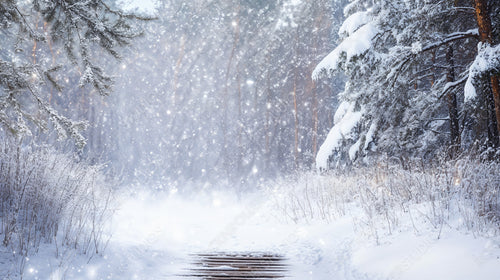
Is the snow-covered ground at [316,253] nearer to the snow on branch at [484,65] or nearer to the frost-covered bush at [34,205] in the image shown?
the frost-covered bush at [34,205]

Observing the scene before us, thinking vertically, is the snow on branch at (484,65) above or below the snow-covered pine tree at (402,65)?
below

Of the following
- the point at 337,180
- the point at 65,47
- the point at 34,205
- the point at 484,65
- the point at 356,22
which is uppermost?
the point at 356,22

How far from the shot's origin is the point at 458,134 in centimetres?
952

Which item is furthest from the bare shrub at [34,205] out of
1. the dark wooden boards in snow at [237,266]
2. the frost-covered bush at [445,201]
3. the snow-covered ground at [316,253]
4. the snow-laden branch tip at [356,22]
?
the snow-laden branch tip at [356,22]

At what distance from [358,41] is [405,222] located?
436 cm

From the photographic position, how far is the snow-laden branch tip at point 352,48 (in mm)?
8266

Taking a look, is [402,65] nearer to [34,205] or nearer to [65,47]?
[65,47]

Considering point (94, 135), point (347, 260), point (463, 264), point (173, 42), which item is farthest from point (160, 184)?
point (463, 264)

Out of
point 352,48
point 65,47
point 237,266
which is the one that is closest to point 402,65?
point 352,48

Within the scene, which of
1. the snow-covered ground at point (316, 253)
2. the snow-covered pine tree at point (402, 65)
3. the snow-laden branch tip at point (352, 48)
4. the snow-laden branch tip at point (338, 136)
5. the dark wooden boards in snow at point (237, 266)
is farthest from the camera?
the snow-laden branch tip at point (338, 136)

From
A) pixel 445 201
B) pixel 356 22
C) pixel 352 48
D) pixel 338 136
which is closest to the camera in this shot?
pixel 445 201

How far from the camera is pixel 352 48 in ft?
27.2

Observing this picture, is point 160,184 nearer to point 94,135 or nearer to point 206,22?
point 94,135

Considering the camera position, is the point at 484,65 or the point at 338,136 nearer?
the point at 484,65
